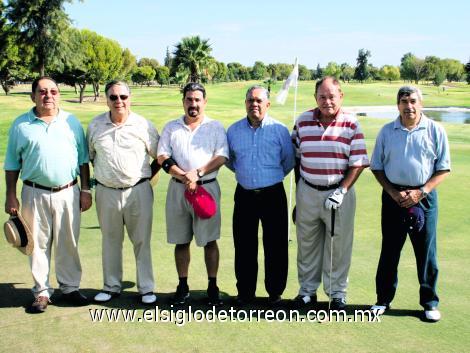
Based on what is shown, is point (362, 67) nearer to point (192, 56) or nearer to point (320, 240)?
point (192, 56)

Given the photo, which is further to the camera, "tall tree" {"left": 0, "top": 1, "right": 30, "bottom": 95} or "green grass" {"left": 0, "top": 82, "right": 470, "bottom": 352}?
"tall tree" {"left": 0, "top": 1, "right": 30, "bottom": 95}

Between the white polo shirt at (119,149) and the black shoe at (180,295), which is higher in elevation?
the white polo shirt at (119,149)

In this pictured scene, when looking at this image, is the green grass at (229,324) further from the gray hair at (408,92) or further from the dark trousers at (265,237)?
the gray hair at (408,92)

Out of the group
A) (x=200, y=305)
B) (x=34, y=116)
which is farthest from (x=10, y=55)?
(x=200, y=305)

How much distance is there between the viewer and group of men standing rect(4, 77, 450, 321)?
15.7ft

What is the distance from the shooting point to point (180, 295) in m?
5.11

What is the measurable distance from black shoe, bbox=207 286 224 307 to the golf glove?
1.43 metres

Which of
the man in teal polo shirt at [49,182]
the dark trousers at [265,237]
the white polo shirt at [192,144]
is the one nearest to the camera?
the man in teal polo shirt at [49,182]

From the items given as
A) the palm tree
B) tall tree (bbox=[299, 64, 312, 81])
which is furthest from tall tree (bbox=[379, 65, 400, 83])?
the palm tree

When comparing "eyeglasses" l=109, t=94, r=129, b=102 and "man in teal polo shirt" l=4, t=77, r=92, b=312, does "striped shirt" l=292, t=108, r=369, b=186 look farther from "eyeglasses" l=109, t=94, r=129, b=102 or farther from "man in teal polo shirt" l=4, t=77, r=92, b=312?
"man in teal polo shirt" l=4, t=77, r=92, b=312

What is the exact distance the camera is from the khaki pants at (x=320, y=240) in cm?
495

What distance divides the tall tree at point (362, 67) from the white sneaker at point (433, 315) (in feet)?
410

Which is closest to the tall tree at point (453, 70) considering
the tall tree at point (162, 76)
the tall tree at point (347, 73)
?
the tall tree at point (347, 73)

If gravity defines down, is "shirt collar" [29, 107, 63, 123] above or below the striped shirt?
above
